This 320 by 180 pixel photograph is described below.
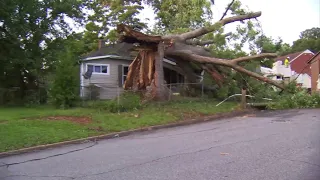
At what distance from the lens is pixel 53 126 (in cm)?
1248

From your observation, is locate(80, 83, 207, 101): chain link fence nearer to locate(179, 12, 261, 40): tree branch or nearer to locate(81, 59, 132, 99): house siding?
locate(81, 59, 132, 99): house siding

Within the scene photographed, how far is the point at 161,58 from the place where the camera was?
66.6ft

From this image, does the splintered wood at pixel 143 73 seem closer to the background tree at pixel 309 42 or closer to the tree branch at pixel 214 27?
the tree branch at pixel 214 27

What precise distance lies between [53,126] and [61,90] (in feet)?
21.5

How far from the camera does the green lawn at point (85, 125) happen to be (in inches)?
415

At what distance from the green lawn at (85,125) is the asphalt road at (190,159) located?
113 centimetres

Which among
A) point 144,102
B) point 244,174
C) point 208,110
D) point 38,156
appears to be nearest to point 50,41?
point 144,102

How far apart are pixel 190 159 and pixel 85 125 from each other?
669cm

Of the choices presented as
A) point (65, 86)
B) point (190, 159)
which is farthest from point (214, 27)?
point (190, 159)

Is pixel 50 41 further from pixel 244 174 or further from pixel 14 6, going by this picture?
pixel 244 174

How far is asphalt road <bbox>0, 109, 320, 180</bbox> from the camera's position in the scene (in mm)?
6125

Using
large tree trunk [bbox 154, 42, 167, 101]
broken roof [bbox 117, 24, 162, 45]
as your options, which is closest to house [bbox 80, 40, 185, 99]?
broken roof [bbox 117, 24, 162, 45]

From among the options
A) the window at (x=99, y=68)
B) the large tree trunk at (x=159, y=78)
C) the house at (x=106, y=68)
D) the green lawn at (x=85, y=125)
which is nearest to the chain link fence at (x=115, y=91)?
the house at (x=106, y=68)

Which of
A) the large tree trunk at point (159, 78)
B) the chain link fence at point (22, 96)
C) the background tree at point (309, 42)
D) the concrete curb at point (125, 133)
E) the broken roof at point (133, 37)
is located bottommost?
the concrete curb at point (125, 133)
